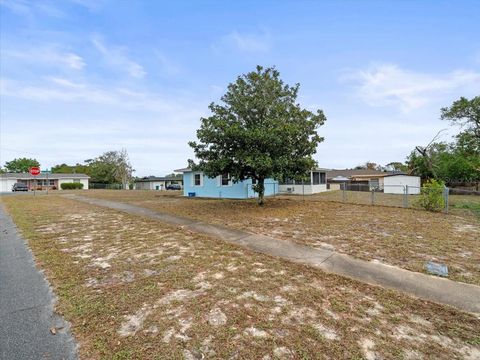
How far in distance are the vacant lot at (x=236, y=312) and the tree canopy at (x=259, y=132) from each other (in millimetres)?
5748

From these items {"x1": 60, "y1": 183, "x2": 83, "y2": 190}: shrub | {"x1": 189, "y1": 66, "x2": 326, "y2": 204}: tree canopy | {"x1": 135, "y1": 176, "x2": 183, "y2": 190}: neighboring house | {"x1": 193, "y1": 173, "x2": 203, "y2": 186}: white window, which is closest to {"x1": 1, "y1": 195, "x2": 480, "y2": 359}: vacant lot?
{"x1": 189, "y1": 66, "x2": 326, "y2": 204}: tree canopy

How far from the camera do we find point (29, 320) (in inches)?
118

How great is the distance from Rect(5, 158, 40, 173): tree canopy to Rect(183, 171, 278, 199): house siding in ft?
237

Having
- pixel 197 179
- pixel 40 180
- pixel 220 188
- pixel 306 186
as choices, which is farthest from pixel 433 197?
pixel 40 180

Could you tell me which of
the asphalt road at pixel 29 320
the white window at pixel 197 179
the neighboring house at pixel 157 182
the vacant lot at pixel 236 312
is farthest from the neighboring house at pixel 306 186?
the neighboring house at pixel 157 182

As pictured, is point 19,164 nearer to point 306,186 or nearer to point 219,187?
point 219,187

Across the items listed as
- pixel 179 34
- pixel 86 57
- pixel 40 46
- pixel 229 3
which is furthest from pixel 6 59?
pixel 229 3

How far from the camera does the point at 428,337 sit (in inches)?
104

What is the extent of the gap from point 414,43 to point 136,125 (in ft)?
78.0

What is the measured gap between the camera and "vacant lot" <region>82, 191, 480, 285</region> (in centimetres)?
511

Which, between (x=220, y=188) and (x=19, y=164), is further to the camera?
(x=19, y=164)

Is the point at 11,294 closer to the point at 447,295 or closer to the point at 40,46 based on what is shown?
the point at 447,295

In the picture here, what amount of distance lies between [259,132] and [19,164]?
87707 millimetres

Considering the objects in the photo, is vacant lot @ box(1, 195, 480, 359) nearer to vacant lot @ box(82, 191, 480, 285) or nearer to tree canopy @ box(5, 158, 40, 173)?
vacant lot @ box(82, 191, 480, 285)
